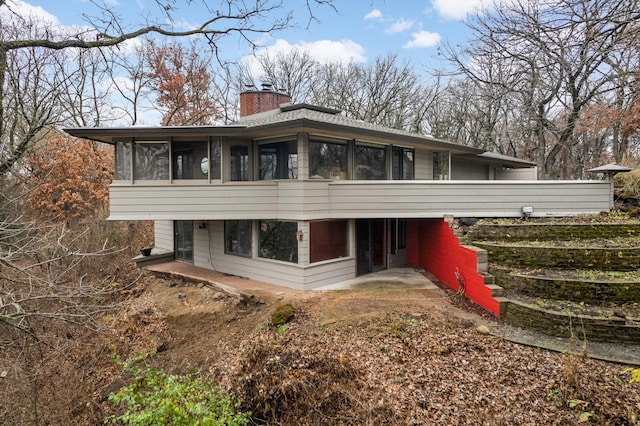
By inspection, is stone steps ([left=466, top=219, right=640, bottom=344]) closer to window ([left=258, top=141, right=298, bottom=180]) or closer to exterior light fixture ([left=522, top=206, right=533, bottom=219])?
exterior light fixture ([left=522, top=206, right=533, bottom=219])

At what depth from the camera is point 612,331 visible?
5211 mm

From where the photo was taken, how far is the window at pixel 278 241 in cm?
877

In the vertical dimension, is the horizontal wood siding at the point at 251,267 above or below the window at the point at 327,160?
below

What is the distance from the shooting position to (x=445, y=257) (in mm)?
8953

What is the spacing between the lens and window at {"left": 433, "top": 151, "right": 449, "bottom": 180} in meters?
12.1

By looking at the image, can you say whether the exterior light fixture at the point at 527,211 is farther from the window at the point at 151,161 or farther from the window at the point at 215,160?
the window at the point at 151,161

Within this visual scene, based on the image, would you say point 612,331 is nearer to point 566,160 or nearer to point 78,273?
point 78,273

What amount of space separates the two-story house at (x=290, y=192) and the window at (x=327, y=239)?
3 centimetres

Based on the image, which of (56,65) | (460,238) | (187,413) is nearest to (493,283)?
(460,238)

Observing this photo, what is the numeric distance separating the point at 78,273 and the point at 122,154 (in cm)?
468

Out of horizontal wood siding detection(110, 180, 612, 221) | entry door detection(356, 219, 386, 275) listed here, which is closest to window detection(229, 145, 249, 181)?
horizontal wood siding detection(110, 180, 612, 221)

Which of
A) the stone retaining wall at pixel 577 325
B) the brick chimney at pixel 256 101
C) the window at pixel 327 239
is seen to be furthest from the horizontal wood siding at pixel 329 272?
the brick chimney at pixel 256 101

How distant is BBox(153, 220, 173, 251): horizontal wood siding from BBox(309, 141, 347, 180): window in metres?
6.84

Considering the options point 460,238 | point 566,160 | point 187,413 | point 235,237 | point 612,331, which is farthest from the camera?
point 566,160
